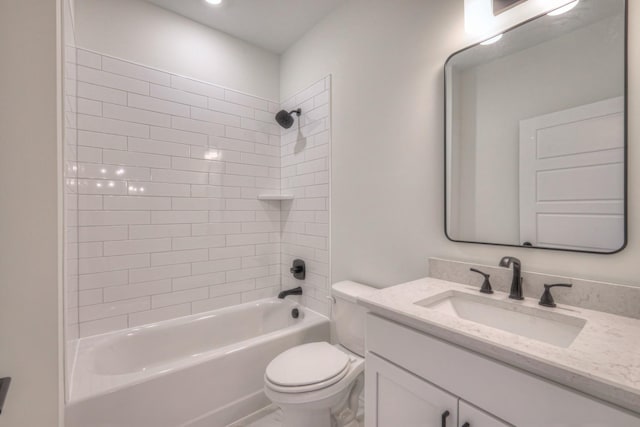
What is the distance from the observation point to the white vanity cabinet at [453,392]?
61 cm

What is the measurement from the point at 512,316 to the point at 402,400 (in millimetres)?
505

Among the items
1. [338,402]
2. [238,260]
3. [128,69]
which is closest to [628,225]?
[338,402]

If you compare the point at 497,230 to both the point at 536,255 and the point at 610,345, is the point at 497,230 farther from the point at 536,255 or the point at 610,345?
the point at 610,345

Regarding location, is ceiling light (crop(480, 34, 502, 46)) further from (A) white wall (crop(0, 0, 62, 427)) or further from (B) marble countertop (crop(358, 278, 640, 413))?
(A) white wall (crop(0, 0, 62, 427))

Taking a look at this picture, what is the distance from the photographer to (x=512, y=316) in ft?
3.36

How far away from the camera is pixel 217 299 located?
2191 millimetres

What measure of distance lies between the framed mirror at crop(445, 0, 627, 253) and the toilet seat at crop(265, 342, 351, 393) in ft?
2.83

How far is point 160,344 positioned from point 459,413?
188cm

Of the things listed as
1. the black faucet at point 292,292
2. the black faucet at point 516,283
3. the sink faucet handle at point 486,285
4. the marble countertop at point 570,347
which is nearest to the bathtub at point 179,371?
the black faucet at point 292,292

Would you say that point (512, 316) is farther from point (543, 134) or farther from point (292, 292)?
point (292, 292)

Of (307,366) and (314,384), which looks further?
(307,366)

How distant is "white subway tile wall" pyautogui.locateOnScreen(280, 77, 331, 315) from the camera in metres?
2.06

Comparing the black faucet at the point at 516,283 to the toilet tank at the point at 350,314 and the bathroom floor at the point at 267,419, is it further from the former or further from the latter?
the bathroom floor at the point at 267,419

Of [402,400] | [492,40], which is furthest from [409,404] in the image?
[492,40]
